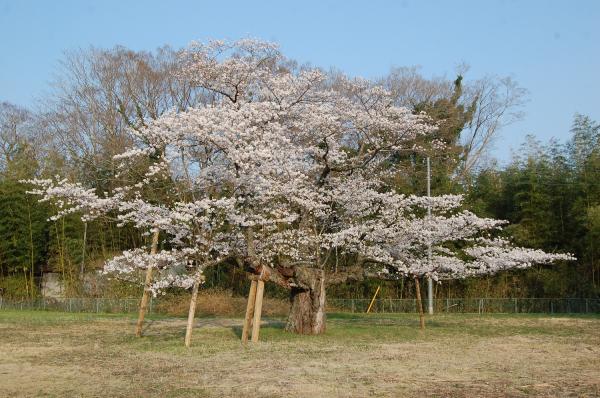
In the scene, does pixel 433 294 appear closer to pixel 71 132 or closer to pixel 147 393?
pixel 71 132

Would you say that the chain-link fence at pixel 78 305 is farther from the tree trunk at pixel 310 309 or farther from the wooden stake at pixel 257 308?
the wooden stake at pixel 257 308

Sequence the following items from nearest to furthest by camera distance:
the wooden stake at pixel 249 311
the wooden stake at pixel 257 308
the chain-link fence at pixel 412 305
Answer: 1. the wooden stake at pixel 249 311
2. the wooden stake at pixel 257 308
3. the chain-link fence at pixel 412 305

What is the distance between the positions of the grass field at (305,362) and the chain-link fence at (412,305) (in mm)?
7268

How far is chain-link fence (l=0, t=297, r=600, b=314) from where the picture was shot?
23172 mm

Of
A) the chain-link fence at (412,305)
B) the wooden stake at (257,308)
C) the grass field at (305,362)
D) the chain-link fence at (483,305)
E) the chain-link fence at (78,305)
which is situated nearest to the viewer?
the grass field at (305,362)

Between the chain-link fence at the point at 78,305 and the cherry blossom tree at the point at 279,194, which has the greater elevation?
the cherry blossom tree at the point at 279,194

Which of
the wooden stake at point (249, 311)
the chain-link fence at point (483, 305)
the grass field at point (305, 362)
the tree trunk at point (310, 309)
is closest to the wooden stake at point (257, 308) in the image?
the wooden stake at point (249, 311)

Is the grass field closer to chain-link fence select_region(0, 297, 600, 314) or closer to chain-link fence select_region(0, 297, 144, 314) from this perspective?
chain-link fence select_region(0, 297, 600, 314)

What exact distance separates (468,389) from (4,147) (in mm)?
29660

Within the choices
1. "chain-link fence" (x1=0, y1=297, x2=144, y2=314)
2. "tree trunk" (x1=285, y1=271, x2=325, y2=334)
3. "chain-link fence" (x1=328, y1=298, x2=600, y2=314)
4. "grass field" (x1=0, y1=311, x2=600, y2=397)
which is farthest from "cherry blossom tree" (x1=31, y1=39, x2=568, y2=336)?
"chain-link fence" (x1=0, y1=297, x2=144, y2=314)

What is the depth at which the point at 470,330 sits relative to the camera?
1575 cm

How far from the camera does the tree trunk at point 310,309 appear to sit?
1406 cm

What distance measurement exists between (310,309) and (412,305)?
10982mm

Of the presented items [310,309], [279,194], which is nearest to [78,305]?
[310,309]
